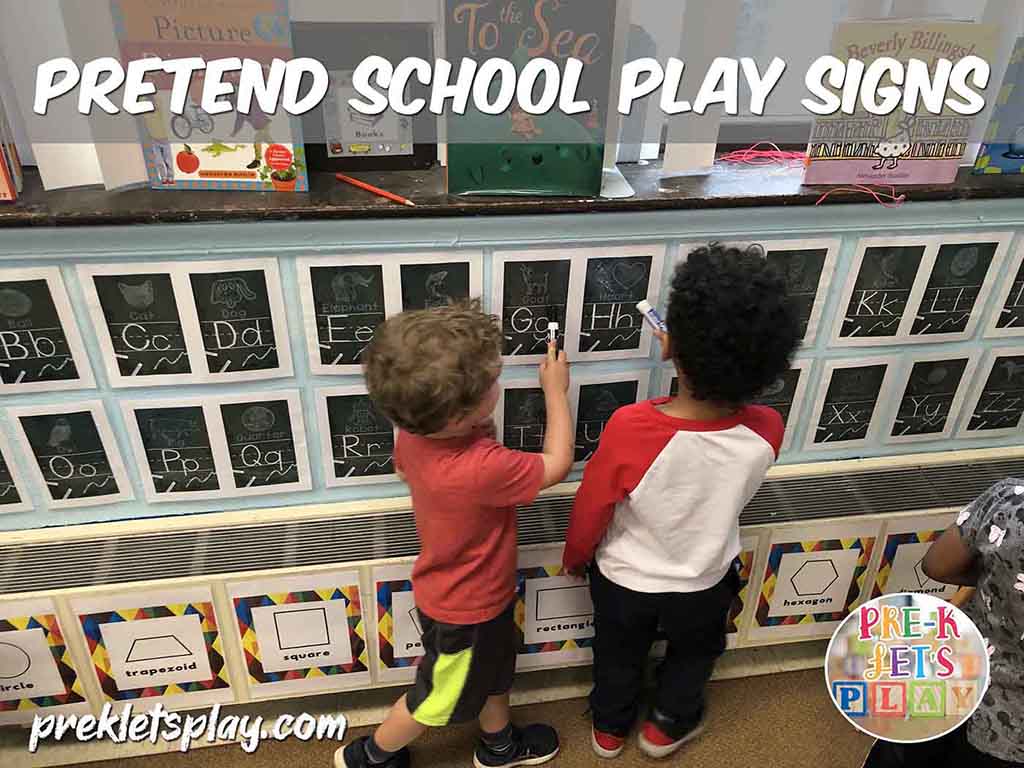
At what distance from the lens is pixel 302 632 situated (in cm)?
137

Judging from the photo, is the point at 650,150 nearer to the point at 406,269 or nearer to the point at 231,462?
the point at 406,269

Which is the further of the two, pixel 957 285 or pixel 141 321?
pixel 957 285

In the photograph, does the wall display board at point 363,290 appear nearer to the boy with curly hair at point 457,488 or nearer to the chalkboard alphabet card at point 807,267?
the boy with curly hair at point 457,488

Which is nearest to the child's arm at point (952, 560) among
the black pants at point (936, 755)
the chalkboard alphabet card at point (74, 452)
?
the black pants at point (936, 755)

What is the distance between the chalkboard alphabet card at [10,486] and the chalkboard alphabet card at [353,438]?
1.51 feet

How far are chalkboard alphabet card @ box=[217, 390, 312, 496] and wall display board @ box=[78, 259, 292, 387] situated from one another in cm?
5

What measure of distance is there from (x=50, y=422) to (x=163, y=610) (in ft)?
1.12

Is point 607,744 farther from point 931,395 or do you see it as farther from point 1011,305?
point 1011,305

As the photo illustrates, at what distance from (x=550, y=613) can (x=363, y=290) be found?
2.18 feet

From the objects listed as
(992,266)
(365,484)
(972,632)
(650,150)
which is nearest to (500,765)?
(365,484)

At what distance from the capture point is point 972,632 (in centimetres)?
96

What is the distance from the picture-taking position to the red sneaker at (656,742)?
1455 millimetres

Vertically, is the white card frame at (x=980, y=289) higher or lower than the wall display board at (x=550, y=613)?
higher

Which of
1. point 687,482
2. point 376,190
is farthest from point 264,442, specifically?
point 687,482
